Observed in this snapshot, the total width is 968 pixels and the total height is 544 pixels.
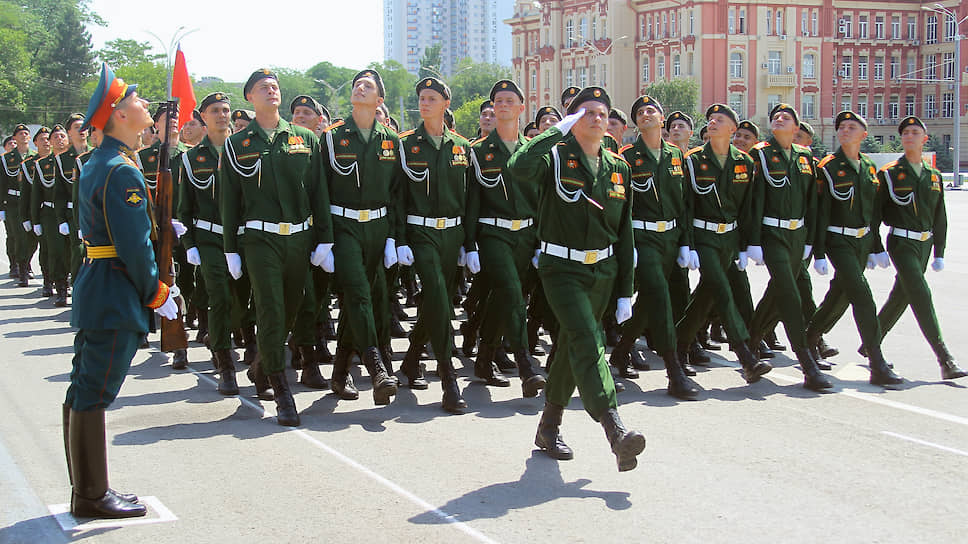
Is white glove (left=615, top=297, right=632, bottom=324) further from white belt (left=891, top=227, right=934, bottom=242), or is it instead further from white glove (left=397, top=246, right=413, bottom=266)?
white belt (left=891, top=227, right=934, bottom=242)

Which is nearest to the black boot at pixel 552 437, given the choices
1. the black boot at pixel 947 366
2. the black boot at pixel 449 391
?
the black boot at pixel 449 391

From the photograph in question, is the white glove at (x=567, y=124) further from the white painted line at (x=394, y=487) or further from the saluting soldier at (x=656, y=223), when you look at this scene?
the saluting soldier at (x=656, y=223)

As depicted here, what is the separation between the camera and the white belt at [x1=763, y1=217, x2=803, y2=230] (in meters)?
9.26

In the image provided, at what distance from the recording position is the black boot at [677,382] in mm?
8547

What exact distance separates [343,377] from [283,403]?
88 centimetres

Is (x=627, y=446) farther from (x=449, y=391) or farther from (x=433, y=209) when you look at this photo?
(x=433, y=209)

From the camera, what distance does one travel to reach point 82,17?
10150 cm

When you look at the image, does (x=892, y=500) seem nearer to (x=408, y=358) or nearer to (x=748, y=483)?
(x=748, y=483)

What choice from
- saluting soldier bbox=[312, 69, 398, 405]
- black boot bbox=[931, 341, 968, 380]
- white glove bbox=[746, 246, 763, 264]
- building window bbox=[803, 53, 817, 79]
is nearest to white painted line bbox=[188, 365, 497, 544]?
saluting soldier bbox=[312, 69, 398, 405]

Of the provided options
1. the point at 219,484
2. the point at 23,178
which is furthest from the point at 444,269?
the point at 23,178

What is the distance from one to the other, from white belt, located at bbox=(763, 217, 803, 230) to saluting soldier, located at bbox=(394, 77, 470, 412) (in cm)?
259

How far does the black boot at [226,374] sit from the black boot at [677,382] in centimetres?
341

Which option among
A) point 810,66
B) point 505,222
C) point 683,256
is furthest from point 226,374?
point 810,66

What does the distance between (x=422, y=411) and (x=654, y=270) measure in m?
2.24
